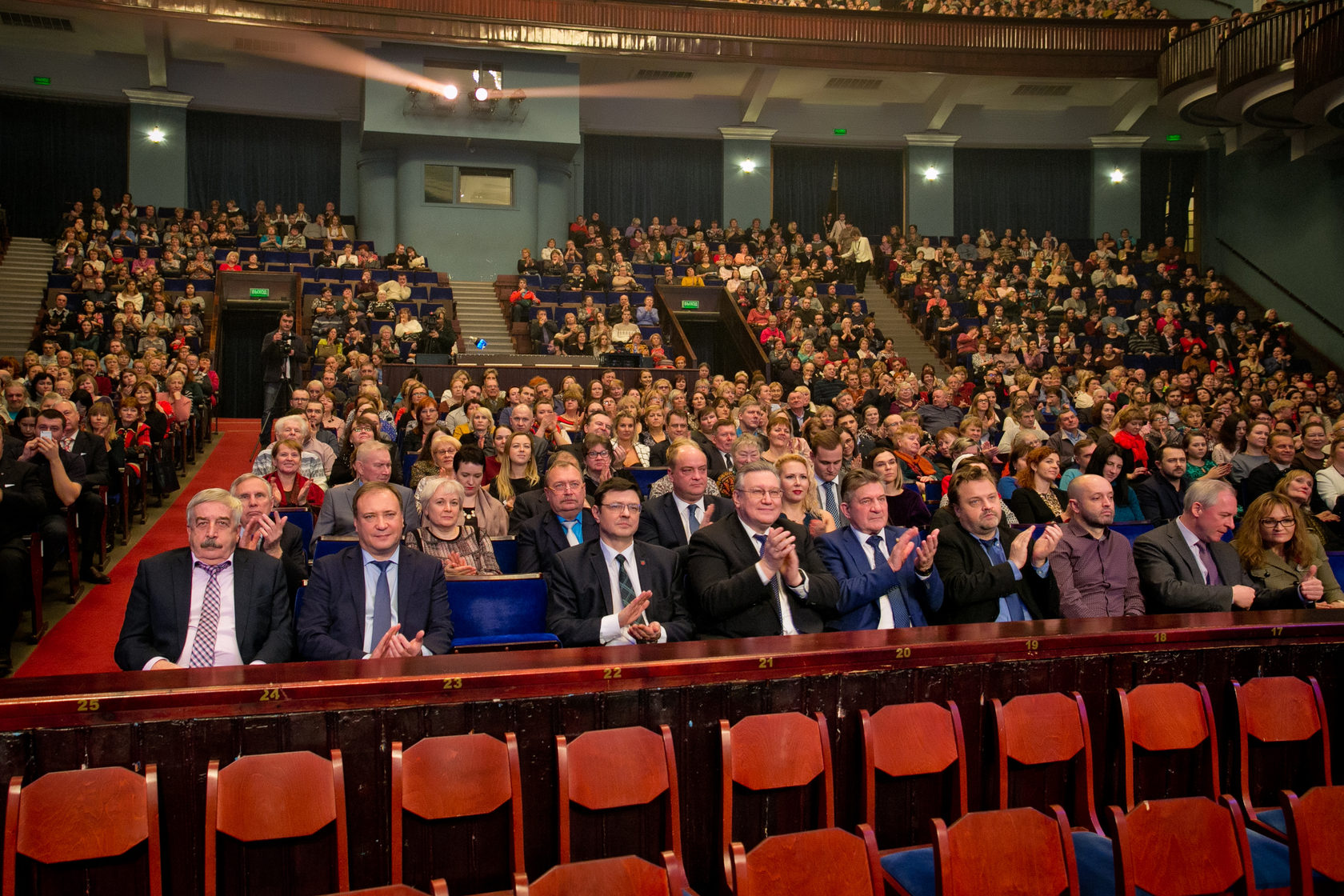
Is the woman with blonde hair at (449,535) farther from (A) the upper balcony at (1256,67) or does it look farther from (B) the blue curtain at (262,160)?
(B) the blue curtain at (262,160)

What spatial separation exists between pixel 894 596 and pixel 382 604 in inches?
65.8

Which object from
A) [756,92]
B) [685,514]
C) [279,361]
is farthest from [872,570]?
[756,92]

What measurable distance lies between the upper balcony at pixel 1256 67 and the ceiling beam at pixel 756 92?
559 centimetres

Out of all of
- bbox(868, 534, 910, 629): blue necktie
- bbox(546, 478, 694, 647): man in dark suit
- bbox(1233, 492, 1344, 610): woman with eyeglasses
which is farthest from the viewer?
bbox(1233, 492, 1344, 610): woman with eyeglasses

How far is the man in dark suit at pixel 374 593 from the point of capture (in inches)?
118

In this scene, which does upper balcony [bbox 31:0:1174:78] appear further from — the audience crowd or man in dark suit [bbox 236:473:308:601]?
man in dark suit [bbox 236:473:308:601]

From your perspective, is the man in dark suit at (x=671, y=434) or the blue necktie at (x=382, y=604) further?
the man in dark suit at (x=671, y=434)

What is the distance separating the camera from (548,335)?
12.1 m

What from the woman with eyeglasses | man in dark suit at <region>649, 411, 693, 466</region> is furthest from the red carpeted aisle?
the woman with eyeglasses

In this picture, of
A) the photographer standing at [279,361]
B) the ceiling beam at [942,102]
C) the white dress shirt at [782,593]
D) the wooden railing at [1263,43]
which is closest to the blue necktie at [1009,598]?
the white dress shirt at [782,593]

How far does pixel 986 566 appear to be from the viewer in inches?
130

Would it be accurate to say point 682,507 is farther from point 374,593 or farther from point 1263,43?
point 1263,43

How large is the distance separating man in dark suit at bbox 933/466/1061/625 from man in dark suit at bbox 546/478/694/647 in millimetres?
891

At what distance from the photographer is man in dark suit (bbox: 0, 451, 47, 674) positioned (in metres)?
3.95
